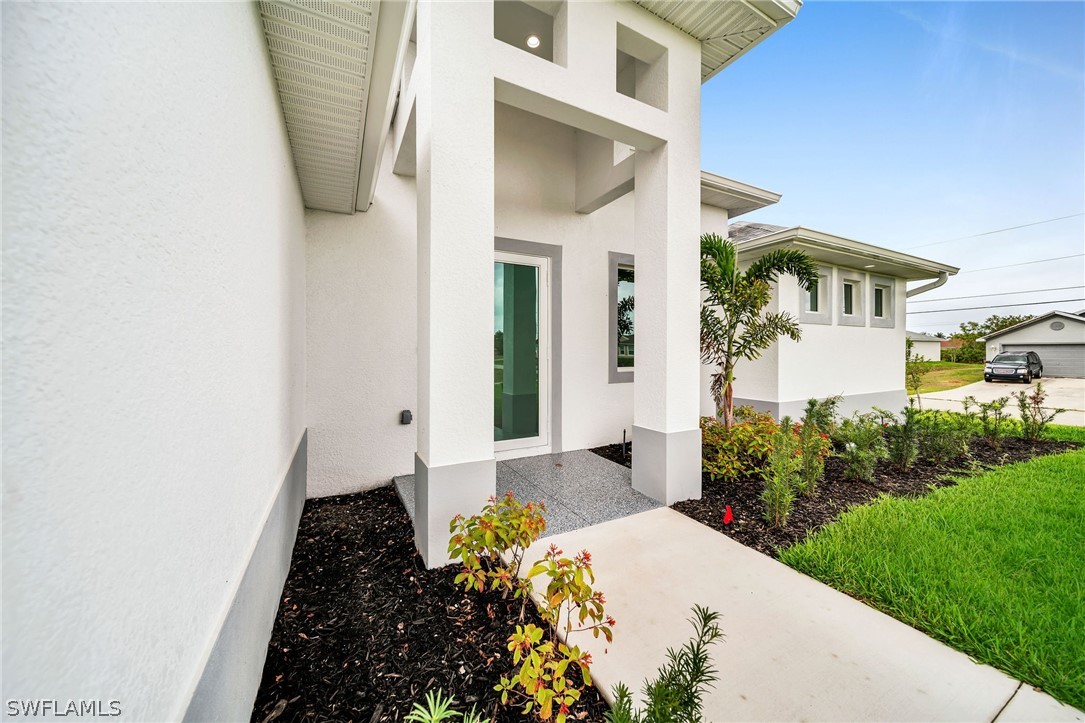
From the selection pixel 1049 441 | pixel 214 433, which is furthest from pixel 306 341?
pixel 1049 441

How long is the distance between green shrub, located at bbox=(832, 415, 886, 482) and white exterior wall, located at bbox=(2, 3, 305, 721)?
238 inches

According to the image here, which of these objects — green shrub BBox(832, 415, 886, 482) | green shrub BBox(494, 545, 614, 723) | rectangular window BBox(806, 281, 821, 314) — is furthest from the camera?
rectangular window BBox(806, 281, 821, 314)

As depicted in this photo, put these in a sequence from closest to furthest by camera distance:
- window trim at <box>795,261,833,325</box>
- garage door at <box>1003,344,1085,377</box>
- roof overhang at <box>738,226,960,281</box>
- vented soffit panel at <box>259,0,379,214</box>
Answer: vented soffit panel at <box>259,0,379,214</box> → roof overhang at <box>738,226,960,281</box> → window trim at <box>795,261,833,325</box> → garage door at <box>1003,344,1085,377</box>

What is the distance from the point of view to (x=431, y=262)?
2.74 metres

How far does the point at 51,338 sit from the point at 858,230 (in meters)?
35.9

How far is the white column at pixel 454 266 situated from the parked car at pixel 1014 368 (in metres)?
27.9

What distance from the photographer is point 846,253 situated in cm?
728

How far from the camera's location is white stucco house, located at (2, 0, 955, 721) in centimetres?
61

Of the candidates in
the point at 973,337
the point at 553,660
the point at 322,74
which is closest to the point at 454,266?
the point at 322,74

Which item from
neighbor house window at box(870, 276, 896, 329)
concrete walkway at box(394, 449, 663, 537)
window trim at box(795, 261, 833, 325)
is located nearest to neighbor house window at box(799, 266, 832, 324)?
window trim at box(795, 261, 833, 325)

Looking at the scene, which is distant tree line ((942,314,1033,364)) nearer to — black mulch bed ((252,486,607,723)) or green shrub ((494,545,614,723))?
green shrub ((494,545,614,723))

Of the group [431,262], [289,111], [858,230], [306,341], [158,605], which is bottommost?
[158,605]

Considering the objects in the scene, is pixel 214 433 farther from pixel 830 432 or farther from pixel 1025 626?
pixel 830 432

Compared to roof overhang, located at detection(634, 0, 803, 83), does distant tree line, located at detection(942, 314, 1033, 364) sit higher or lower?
lower
